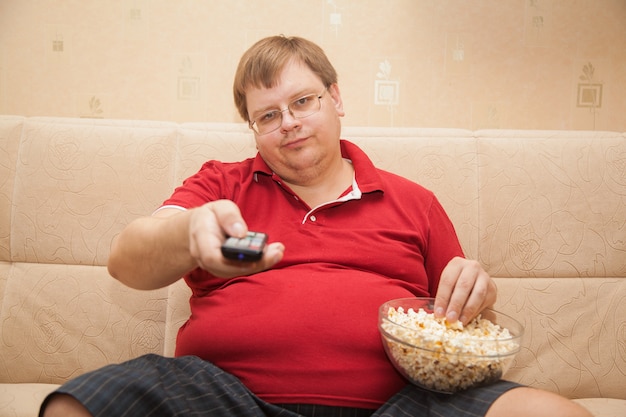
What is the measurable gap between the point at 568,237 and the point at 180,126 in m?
1.25

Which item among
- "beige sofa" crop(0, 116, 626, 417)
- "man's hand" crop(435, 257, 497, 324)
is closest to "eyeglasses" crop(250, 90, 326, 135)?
"beige sofa" crop(0, 116, 626, 417)

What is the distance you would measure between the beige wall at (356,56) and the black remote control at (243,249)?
4.10ft

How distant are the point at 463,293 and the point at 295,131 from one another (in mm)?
571

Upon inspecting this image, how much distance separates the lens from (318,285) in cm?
112

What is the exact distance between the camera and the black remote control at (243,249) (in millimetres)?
711

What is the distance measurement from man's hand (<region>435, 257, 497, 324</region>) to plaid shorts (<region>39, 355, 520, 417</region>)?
145mm

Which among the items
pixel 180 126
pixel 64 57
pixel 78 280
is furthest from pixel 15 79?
pixel 78 280

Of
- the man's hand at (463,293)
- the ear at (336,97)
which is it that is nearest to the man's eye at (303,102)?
the ear at (336,97)

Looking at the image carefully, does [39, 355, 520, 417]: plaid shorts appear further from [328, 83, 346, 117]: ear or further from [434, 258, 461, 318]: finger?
[328, 83, 346, 117]: ear

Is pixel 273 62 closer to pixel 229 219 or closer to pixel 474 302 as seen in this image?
pixel 229 219

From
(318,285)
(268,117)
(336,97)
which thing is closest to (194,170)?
(268,117)

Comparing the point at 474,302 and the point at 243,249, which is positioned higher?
the point at 243,249

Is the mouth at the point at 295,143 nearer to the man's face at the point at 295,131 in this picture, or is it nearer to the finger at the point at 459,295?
the man's face at the point at 295,131

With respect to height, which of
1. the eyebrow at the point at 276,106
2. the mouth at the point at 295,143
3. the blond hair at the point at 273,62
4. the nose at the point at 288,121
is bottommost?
the mouth at the point at 295,143
